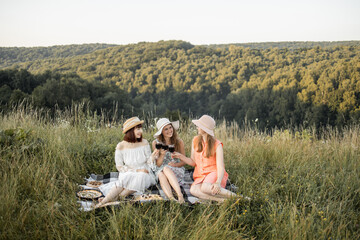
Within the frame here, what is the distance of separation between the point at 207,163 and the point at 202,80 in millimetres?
59067

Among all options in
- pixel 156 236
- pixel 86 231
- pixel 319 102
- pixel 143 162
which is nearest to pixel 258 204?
pixel 156 236

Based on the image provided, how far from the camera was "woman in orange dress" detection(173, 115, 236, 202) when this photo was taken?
3077 millimetres

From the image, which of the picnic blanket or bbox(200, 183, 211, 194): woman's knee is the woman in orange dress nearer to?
bbox(200, 183, 211, 194): woman's knee

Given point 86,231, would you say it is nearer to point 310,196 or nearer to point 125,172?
point 125,172

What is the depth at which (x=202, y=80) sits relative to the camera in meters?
61.4

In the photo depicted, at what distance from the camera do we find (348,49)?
47.3 metres

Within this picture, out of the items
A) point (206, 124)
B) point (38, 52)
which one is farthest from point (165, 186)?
point (38, 52)

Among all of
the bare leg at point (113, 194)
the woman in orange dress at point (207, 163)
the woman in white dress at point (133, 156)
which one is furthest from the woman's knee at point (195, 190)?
the bare leg at point (113, 194)

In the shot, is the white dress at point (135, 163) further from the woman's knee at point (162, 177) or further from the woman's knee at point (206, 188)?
the woman's knee at point (206, 188)

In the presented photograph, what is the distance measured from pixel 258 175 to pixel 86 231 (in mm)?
2388

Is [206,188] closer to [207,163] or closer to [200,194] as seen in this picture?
[200,194]

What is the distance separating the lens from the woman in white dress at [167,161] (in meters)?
3.21

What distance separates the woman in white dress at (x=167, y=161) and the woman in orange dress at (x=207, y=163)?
22 cm

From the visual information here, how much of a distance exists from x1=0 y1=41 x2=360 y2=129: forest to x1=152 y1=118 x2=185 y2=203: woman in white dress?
20546 mm
